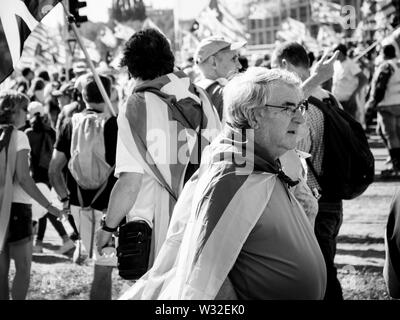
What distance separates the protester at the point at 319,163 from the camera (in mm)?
4941

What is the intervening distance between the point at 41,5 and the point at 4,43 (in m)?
0.48

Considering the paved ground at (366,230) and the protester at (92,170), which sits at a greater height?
the protester at (92,170)

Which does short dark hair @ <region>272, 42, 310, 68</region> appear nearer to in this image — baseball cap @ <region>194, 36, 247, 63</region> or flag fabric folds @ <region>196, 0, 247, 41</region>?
baseball cap @ <region>194, 36, 247, 63</region>

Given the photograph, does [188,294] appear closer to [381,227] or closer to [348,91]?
[381,227]

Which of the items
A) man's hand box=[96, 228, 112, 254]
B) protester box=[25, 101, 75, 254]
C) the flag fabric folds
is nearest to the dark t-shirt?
man's hand box=[96, 228, 112, 254]

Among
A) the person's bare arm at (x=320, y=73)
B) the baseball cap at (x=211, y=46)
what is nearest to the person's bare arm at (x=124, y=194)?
the person's bare arm at (x=320, y=73)

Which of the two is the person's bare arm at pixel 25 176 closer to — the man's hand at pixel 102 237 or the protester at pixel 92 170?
the protester at pixel 92 170

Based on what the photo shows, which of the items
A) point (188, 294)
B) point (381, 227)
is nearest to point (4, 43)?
point (188, 294)

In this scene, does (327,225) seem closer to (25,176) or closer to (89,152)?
(89,152)

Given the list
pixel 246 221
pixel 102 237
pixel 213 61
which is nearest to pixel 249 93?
pixel 246 221

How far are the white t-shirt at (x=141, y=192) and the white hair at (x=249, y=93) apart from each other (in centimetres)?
124

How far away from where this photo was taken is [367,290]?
6469 mm

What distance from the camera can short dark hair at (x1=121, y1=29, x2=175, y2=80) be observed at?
4449 millimetres

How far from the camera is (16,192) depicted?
19.2 feet
